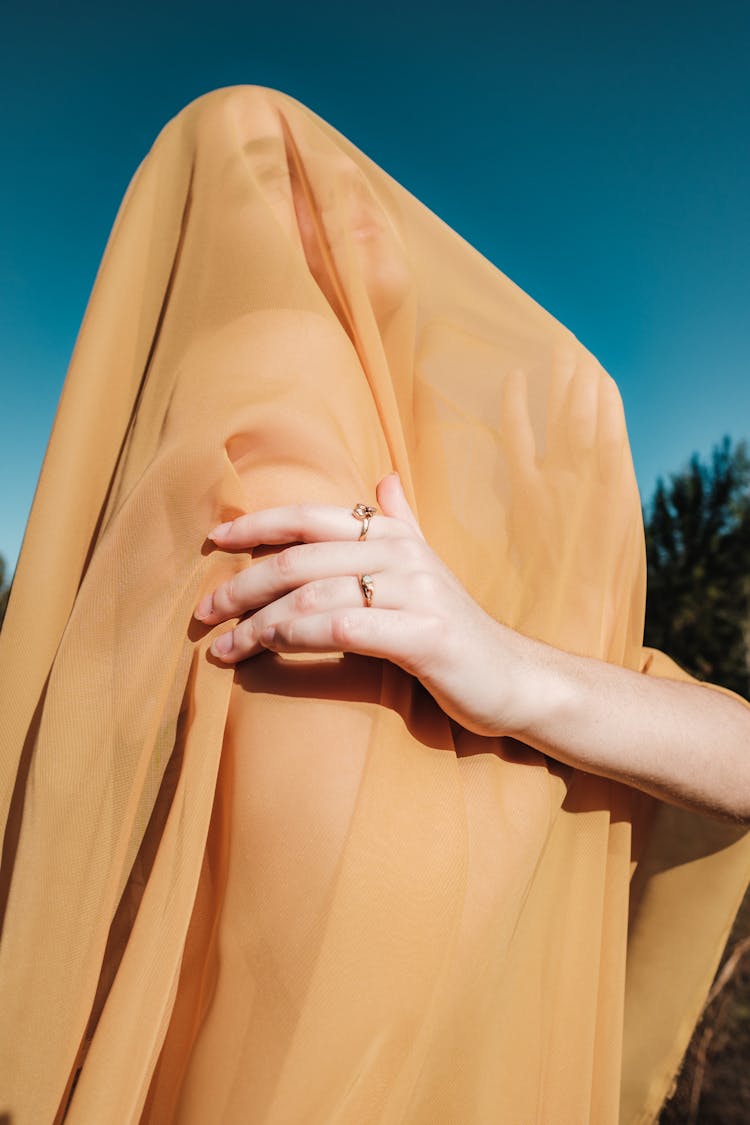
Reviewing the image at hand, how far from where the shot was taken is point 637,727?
3.01 feet

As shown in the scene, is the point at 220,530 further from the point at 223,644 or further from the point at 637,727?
the point at 637,727

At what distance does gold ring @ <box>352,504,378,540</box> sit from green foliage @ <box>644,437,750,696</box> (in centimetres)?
1172

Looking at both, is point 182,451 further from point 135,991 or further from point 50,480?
point 135,991

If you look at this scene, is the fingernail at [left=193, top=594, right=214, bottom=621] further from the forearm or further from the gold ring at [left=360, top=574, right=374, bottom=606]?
the forearm

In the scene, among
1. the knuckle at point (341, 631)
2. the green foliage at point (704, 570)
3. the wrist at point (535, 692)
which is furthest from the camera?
the green foliage at point (704, 570)

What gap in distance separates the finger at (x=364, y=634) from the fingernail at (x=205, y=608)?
10 cm

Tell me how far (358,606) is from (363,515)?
12 cm

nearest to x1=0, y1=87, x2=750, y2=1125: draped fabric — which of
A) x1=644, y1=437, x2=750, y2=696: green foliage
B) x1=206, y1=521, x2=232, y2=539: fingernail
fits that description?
x1=206, y1=521, x2=232, y2=539: fingernail

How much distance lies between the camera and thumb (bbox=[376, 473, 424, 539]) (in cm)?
85

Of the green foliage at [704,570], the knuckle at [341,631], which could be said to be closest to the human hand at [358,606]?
the knuckle at [341,631]

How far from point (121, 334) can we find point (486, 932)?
1035mm

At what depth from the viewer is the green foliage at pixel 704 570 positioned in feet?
37.6

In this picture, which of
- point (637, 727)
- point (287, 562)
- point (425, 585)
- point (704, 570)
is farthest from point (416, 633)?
point (704, 570)

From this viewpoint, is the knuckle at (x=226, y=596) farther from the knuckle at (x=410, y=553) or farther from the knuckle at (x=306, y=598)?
the knuckle at (x=410, y=553)
